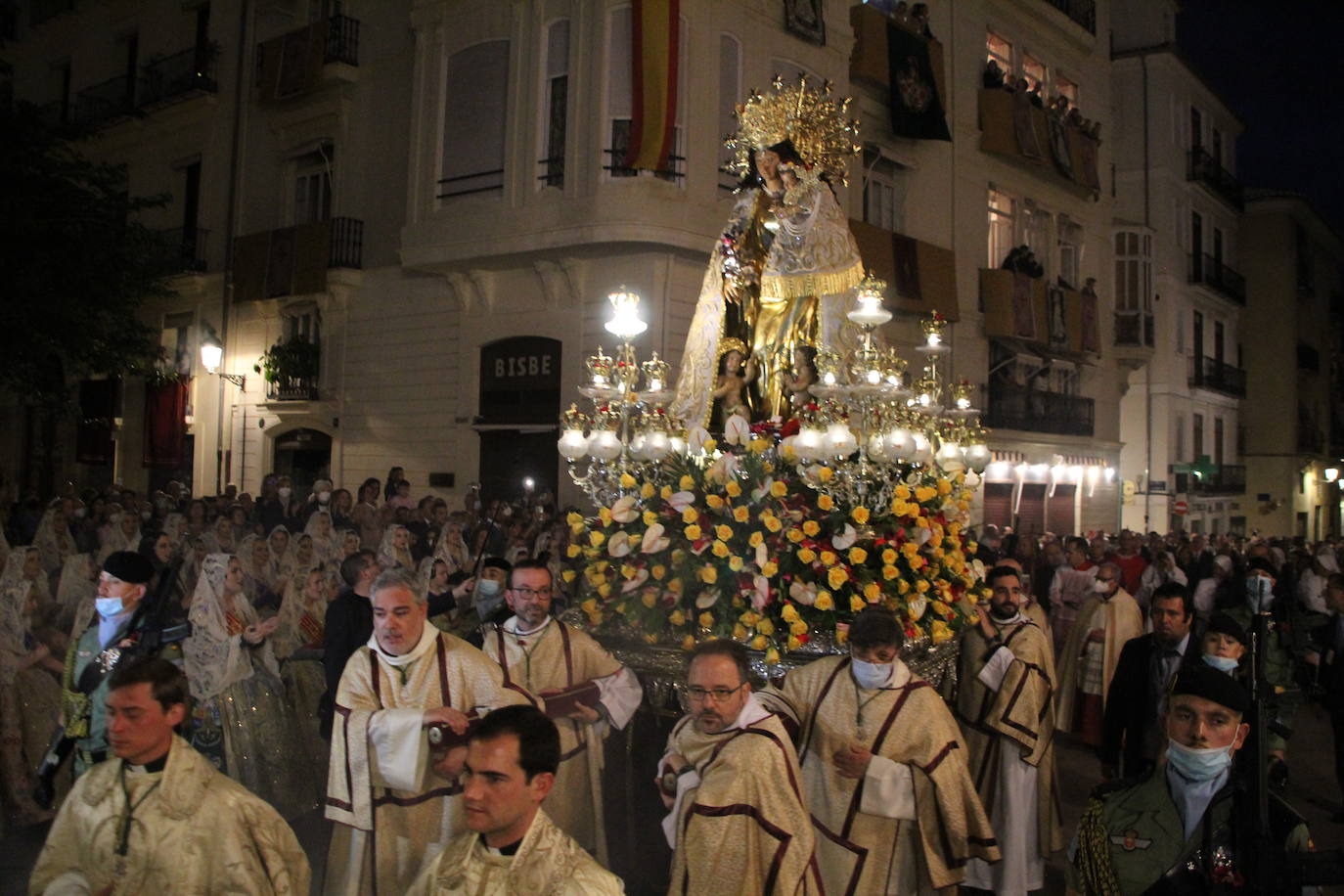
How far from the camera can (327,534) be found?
9555 millimetres

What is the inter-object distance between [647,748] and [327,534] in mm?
4649

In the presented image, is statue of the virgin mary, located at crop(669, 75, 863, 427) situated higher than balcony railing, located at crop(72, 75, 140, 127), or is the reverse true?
balcony railing, located at crop(72, 75, 140, 127)

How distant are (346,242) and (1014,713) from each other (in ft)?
49.9

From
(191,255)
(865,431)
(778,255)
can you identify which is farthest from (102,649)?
(191,255)

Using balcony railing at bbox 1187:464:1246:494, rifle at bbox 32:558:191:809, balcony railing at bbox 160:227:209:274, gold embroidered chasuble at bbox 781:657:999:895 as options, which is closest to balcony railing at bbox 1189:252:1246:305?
balcony railing at bbox 1187:464:1246:494

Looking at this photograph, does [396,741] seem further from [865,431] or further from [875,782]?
[865,431]

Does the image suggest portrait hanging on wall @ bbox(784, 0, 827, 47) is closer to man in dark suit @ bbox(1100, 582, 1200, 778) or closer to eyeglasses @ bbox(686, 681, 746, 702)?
man in dark suit @ bbox(1100, 582, 1200, 778)

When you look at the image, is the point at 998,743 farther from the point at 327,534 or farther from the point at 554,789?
the point at 327,534

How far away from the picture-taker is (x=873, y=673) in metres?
4.37

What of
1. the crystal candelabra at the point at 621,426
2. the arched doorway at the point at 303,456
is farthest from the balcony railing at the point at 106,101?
the crystal candelabra at the point at 621,426

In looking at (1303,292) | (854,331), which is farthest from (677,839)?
(1303,292)

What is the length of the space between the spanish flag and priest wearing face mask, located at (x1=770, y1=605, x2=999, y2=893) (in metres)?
10.7

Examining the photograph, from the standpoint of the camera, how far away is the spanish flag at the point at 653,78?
1400 cm

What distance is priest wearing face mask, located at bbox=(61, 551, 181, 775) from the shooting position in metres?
4.53
